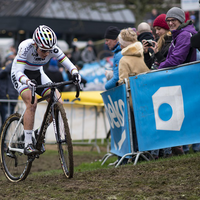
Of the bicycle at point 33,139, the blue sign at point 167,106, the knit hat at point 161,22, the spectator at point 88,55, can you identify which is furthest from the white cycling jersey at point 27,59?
the spectator at point 88,55

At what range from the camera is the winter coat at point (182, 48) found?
709 cm

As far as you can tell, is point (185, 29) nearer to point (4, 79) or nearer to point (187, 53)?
point (187, 53)

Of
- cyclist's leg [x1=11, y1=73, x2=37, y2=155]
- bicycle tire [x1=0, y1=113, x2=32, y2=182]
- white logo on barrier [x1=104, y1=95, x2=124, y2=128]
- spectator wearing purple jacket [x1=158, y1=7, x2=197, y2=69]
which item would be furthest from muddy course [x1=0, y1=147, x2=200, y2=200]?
spectator wearing purple jacket [x1=158, y1=7, x2=197, y2=69]

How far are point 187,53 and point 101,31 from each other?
32.1 metres

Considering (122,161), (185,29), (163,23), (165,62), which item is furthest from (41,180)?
(163,23)

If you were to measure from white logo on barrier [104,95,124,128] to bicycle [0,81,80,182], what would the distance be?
5.71ft

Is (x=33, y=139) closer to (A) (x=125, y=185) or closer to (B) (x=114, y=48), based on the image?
(A) (x=125, y=185)

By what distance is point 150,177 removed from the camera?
554cm

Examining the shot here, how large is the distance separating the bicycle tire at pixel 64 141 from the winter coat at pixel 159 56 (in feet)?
8.13

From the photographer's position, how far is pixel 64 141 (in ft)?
19.9

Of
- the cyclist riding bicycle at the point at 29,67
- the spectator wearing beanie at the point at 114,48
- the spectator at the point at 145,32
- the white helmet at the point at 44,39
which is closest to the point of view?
the white helmet at the point at 44,39

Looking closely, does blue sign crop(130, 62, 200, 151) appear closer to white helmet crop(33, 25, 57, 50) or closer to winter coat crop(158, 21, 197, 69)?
winter coat crop(158, 21, 197, 69)

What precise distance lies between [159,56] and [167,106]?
3.55ft

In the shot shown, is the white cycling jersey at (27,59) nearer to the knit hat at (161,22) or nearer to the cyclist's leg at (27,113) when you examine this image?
the cyclist's leg at (27,113)
